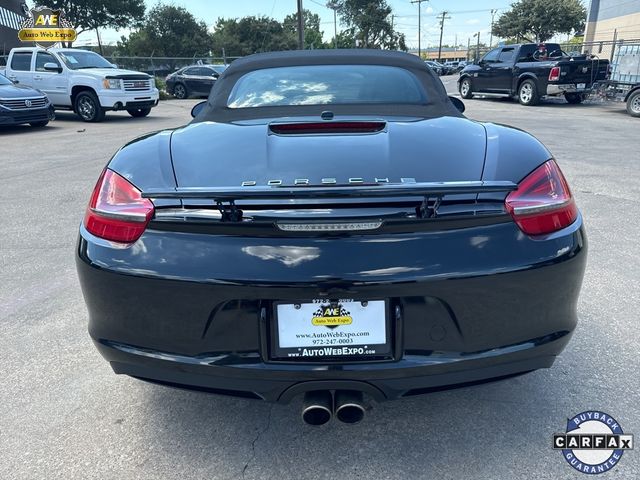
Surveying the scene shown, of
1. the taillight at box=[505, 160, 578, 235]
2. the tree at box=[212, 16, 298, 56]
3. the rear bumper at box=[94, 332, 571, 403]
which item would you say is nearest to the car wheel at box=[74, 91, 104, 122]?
the rear bumper at box=[94, 332, 571, 403]

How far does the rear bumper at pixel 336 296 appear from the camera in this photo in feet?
5.65

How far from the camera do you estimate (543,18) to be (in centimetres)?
5481

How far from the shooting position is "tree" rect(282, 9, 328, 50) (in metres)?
72.9

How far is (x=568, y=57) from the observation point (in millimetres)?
17141

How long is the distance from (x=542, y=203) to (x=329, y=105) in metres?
1.38

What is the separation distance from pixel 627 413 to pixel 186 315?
6.31 ft

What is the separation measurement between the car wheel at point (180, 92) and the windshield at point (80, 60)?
8.47m

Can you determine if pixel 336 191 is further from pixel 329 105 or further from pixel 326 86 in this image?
pixel 326 86

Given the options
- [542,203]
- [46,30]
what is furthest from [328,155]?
[46,30]

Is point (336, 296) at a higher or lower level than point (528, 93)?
higher

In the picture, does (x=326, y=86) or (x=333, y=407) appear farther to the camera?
(x=326, y=86)

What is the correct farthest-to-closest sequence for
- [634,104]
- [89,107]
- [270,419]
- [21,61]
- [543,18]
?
1. [543,18]
2. [21,61]
3. [89,107]
4. [634,104]
5. [270,419]

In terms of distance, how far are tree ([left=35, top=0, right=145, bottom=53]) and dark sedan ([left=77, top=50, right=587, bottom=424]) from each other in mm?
51674

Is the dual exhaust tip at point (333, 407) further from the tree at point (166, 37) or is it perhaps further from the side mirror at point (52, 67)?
the tree at point (166, 37)
